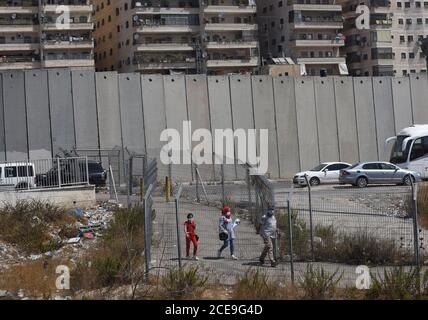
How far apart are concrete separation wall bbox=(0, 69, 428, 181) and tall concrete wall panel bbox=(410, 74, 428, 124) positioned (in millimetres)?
69

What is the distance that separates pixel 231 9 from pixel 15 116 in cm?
3802

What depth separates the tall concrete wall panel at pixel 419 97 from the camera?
5012 cm

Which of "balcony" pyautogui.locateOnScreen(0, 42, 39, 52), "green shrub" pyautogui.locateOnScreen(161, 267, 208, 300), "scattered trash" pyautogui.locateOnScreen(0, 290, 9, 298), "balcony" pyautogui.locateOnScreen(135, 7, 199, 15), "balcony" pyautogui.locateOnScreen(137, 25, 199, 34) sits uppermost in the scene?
"balcony" pyautogui.locateOnScreen(135, 7, 199, 15)

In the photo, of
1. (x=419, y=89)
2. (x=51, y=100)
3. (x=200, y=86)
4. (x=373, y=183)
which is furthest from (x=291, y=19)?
(x=373, y=183)

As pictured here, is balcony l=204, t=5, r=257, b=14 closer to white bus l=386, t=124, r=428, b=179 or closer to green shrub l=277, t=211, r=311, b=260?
white bus l=386, t=124, r=428, b=179

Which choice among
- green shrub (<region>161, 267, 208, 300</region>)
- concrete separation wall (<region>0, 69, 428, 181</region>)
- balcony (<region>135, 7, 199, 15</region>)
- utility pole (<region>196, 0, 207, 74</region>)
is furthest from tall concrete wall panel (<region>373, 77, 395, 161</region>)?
green shrub (<region>161, 267, 208, 300</region>)

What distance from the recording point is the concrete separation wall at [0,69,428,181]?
41.1m

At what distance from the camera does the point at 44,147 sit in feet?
134

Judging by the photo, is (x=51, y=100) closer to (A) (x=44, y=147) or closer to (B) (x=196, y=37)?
(A) (x=44, y=147)

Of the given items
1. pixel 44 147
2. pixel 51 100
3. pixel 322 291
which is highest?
pixel 51 100

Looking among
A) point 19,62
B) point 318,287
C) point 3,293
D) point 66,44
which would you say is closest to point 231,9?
point 66,44

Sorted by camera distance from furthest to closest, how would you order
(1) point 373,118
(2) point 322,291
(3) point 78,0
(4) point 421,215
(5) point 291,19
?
(5) point 291,19
(3) point 78,0
(1) point 373,118
(4) point 421,215
(2) point 322,291

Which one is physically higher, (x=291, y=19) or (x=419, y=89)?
(x=291, y=19)

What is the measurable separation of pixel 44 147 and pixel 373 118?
22005 mm
